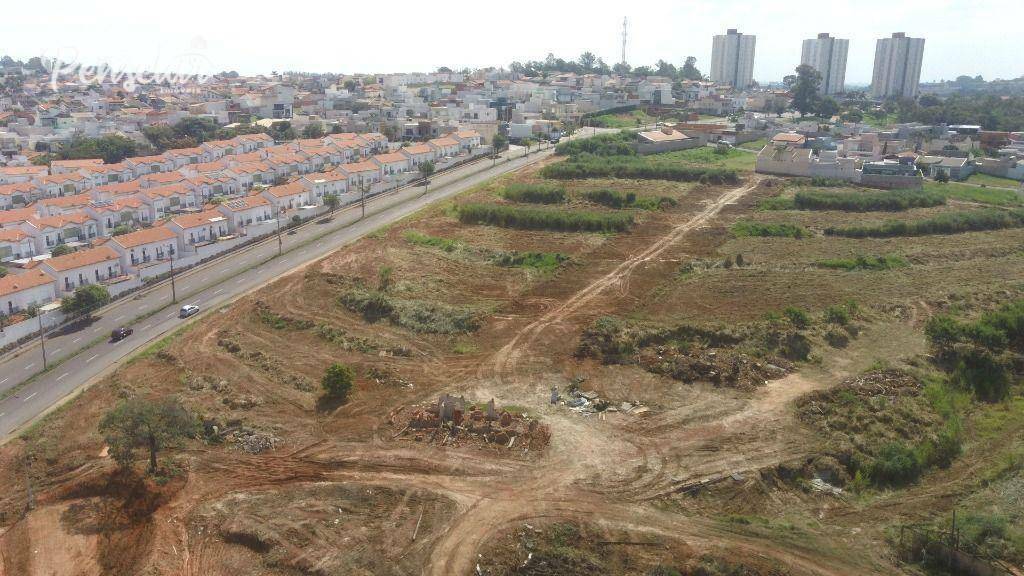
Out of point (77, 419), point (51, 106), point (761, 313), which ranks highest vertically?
point (51, 106)

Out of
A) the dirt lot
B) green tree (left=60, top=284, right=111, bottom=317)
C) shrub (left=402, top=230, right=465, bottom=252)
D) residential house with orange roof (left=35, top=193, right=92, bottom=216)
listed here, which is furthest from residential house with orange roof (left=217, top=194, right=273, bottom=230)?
the dirt lot

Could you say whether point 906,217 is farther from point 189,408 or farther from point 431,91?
point 431,91

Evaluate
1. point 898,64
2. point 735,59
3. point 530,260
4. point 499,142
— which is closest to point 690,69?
point 735,59

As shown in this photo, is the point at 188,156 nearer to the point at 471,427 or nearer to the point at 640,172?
the point at 640,172

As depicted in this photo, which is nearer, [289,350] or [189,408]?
[189,408]

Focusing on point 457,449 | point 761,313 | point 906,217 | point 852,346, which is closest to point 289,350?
point 457,449

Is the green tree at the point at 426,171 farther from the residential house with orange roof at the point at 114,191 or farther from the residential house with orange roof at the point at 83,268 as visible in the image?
the residential house with orange roof at the point at 83,268

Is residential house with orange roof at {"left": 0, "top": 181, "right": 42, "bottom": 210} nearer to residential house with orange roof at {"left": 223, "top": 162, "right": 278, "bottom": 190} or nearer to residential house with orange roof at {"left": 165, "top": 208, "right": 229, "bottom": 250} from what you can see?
residential house with orange roof at {"left": 223, "top": 162, "right": 278, "bottom": 190}
